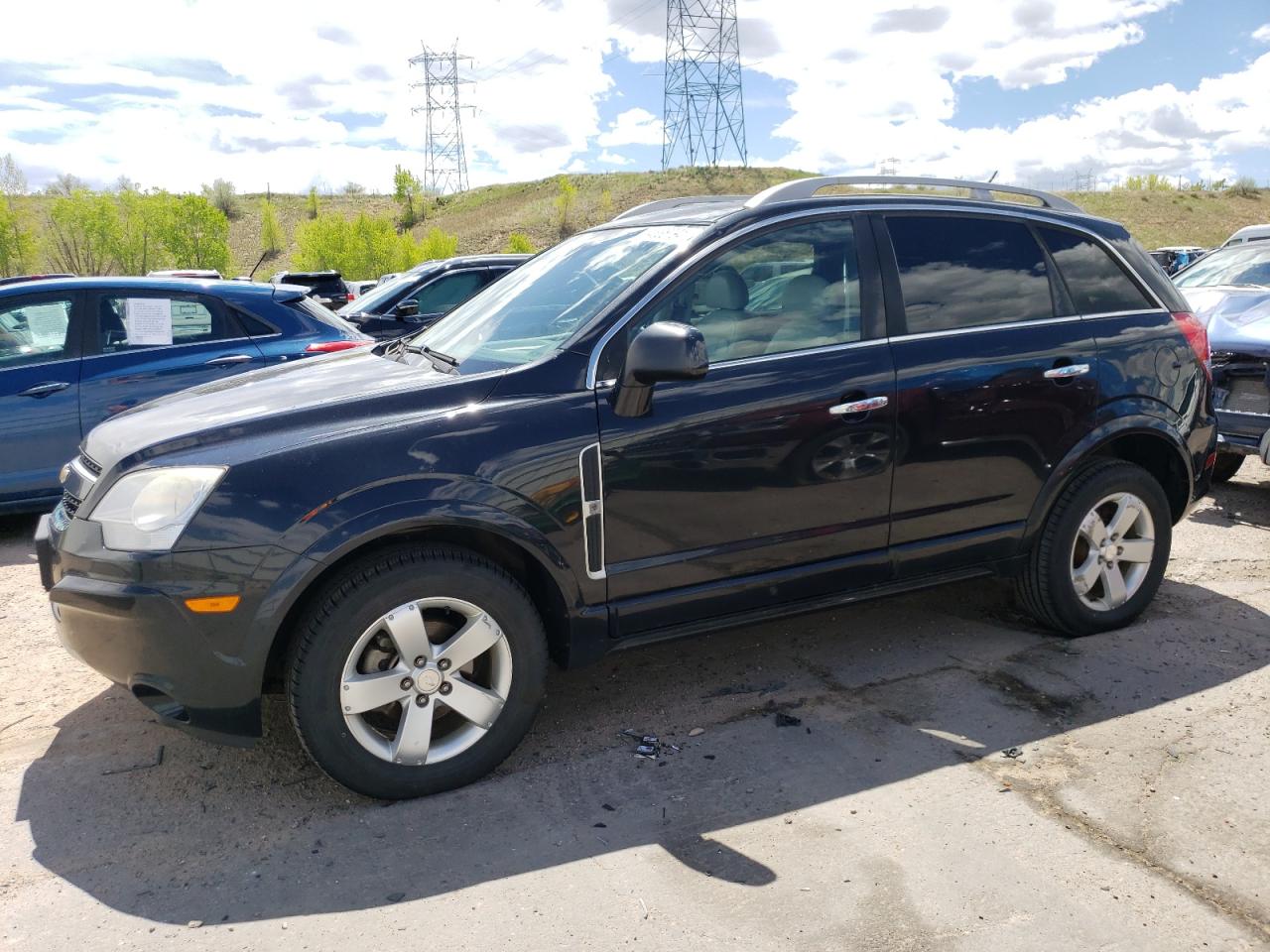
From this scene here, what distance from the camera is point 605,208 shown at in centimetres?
7050

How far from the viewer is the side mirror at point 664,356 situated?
3219 mm

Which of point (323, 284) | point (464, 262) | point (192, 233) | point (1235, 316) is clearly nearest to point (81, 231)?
point (192, 233)

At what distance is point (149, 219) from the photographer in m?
47.7

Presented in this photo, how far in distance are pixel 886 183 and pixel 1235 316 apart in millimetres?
4402

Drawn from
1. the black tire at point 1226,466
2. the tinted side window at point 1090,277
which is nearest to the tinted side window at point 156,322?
the tinted side window at point 1090,277

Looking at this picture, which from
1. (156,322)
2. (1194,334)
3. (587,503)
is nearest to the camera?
(587,503)

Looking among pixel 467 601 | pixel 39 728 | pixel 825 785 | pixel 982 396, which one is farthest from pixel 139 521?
pixel 982 396

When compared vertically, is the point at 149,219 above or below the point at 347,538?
above

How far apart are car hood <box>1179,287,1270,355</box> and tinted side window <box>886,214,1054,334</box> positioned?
2.86 m

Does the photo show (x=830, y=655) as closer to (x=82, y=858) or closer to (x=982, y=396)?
(x=982, y=396)

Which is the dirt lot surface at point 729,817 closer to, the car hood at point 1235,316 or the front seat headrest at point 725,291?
the front seat headrest at point 725,291

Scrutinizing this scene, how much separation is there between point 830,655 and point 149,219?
1999 inches

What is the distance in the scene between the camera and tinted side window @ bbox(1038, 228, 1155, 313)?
4430 mm

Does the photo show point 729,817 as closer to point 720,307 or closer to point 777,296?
point 720,307
